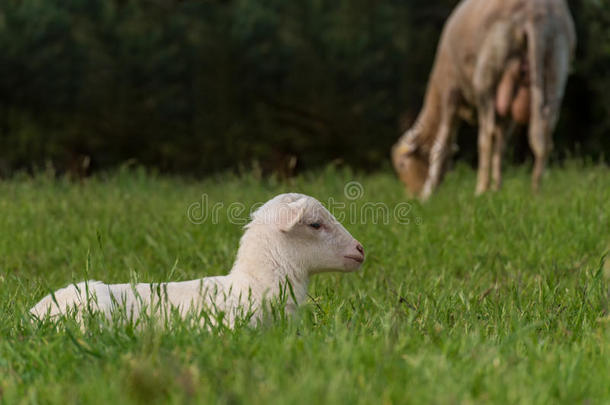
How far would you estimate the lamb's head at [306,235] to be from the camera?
3424 mm

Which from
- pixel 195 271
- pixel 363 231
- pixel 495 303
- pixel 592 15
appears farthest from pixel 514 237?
pixel 592 15

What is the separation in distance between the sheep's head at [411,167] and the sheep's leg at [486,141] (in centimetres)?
112

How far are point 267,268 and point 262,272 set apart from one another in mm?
29

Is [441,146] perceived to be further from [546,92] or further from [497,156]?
[546,92]

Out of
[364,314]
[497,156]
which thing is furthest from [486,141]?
[364,314]

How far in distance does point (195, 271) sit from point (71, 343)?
7.51ft

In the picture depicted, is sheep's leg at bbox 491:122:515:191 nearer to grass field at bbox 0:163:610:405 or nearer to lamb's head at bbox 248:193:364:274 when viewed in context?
grass field at bbox 0:163:610:405

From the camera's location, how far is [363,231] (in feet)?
18.9

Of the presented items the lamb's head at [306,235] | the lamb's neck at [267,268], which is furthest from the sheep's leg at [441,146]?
the lamb's neck at [267,268]

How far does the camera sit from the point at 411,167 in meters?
9.59

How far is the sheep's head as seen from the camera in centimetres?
953

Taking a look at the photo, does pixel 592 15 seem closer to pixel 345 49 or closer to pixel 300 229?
pixel 345 49

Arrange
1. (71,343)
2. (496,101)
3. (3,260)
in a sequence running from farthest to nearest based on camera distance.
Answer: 1. (496,101)
2. (3,260)
3. (71,343)

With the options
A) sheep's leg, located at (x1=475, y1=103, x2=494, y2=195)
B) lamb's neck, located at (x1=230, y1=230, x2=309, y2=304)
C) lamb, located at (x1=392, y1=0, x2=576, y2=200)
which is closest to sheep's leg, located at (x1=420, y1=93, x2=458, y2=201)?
lamb, located at (x1=392, y1=0, x2=576, y2=200)
